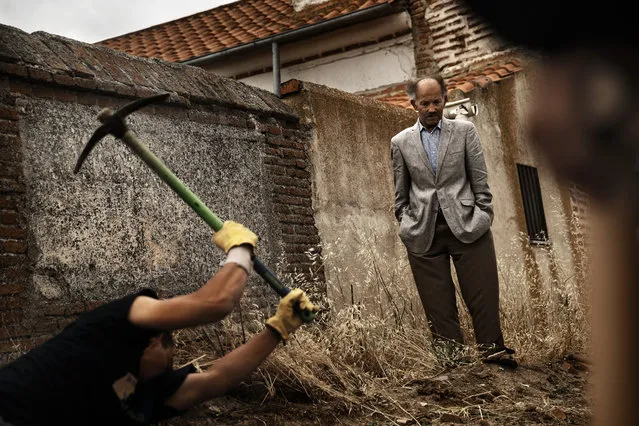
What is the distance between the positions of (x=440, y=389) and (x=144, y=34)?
1359 cm

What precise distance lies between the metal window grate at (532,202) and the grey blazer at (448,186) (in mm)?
4302

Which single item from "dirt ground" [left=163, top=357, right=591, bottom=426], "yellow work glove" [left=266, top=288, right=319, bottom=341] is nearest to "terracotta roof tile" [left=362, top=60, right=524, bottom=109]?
"dirt ground" [left=163, top=357, right=591, bottom=426]

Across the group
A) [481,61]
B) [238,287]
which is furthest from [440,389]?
[481,61]

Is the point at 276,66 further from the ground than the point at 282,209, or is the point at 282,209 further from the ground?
the point at 276,66

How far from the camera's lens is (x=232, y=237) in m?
3.24

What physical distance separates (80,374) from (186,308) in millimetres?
414

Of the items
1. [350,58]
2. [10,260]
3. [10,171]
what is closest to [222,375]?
[10,260]

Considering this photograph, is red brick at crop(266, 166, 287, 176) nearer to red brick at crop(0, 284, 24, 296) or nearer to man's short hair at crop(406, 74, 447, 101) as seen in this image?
man's short hair at crop(406, 74, 447, 101)

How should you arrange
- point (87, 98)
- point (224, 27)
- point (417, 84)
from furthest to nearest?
point (224, 27) → point (417, 84) → point (87, 98)

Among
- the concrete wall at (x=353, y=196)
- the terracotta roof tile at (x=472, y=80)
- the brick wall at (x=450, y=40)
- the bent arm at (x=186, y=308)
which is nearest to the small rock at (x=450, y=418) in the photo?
the concrete wall at (x=353, y=196)

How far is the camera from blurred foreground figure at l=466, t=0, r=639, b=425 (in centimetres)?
112

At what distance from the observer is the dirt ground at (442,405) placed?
439cm

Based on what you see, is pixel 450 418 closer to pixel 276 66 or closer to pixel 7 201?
pixel 7 201

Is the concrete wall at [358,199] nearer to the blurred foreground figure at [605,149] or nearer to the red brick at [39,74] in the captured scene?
the red brick at [39,74]
